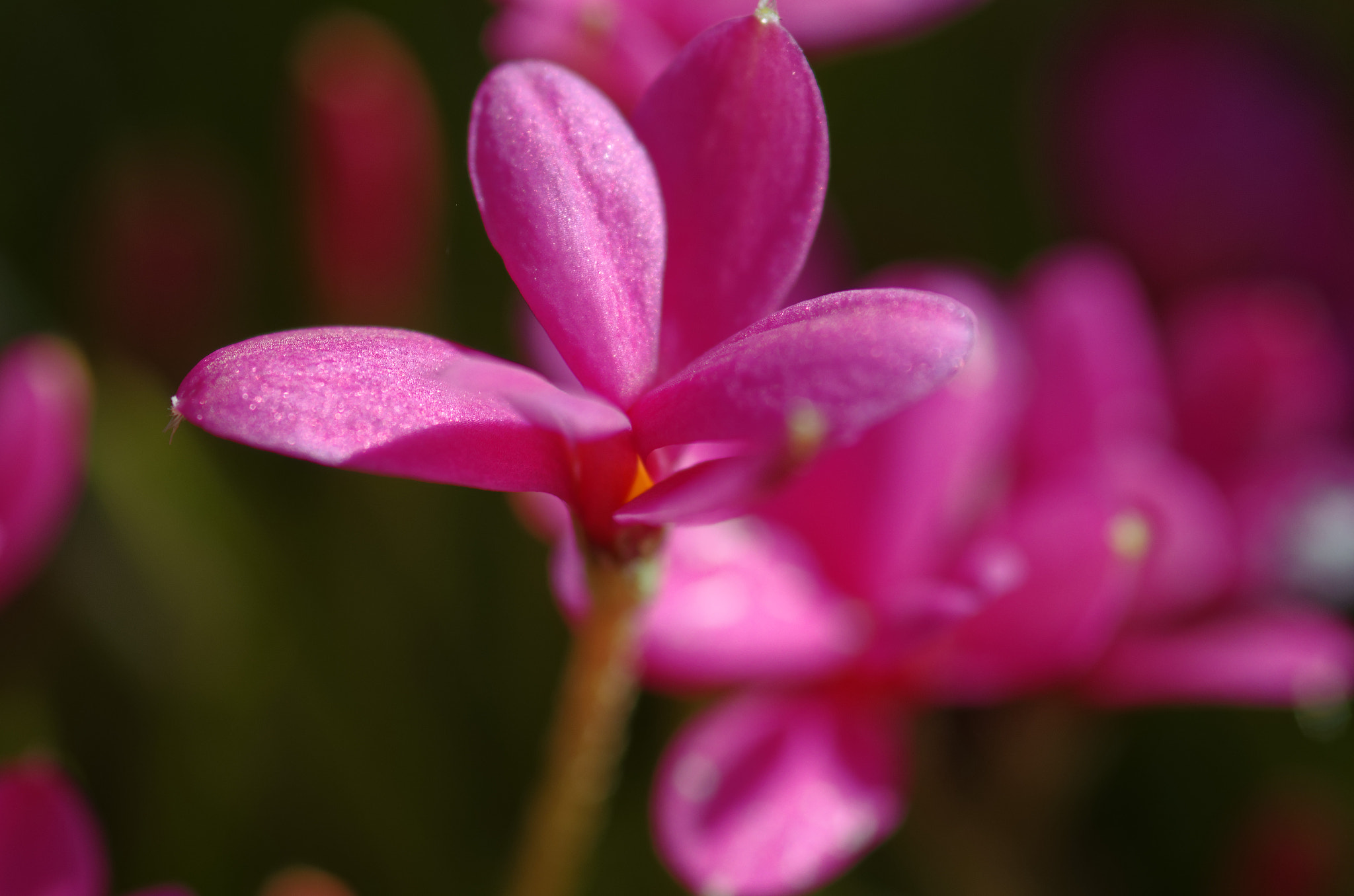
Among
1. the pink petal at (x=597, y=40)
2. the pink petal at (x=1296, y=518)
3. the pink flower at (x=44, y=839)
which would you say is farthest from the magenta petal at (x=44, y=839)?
the pink petal at (x=1296, y=518)

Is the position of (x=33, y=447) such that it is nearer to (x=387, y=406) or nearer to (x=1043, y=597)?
(x=387, y=406)

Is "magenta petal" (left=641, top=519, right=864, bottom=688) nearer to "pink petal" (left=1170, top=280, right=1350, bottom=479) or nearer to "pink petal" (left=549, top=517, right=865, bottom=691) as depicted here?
"pink petal" (left=549, top=517, right=865, bottom=691)

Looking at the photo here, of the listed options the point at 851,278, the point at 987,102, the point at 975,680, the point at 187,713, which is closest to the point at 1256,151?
the point at 987,102

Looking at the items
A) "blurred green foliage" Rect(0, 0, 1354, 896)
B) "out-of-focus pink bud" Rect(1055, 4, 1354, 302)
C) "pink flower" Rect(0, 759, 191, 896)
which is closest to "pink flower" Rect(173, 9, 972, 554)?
"pink flower" Rect(0, 759, 191, 896)

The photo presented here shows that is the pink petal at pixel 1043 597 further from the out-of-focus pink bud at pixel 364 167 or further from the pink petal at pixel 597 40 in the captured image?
the out-of-focus pink bud at pixel 364 167

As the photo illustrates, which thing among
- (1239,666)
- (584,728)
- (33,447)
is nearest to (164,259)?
(33,447)
